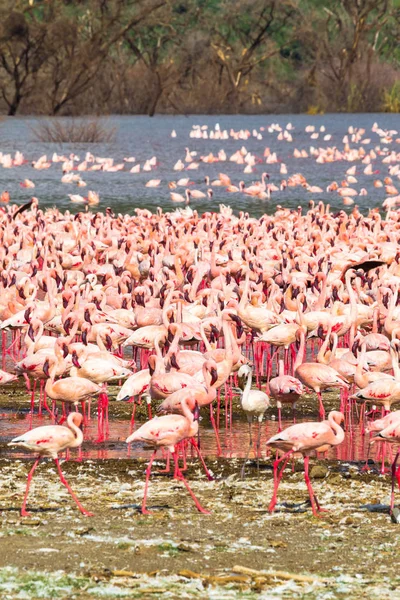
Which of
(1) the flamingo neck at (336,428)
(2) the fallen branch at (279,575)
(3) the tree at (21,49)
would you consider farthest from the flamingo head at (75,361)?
(3) the tree at (21,49)

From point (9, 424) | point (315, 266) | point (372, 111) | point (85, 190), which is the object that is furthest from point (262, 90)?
point (9, 424)

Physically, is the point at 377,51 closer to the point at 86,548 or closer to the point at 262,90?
the point at 262,90

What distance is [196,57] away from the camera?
66062mm

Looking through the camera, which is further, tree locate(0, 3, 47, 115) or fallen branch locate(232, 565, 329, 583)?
tree locate(0, 3, 47, 115)

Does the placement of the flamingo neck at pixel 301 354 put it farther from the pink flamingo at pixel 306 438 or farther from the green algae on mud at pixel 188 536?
the pink flamingo at pixel 306 438

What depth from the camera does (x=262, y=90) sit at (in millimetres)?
73688

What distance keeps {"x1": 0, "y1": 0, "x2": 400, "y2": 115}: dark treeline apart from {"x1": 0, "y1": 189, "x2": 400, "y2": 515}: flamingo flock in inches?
1511

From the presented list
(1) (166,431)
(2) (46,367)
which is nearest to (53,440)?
(1) (166,431)

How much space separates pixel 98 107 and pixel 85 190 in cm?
2920

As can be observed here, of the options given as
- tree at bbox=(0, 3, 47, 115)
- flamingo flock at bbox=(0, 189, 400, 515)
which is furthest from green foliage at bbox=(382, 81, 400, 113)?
flamingo flock at bbox=(0, 189, 400, 515)

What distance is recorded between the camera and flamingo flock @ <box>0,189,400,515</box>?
767 centimetres

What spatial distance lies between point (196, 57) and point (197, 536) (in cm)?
6157

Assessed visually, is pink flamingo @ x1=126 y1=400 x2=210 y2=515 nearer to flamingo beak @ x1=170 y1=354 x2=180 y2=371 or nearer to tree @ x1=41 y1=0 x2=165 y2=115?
flamingo beak @ x1=170 y1=354 x2=180 y2=371

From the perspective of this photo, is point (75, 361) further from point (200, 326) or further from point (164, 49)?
point (164, 49)
